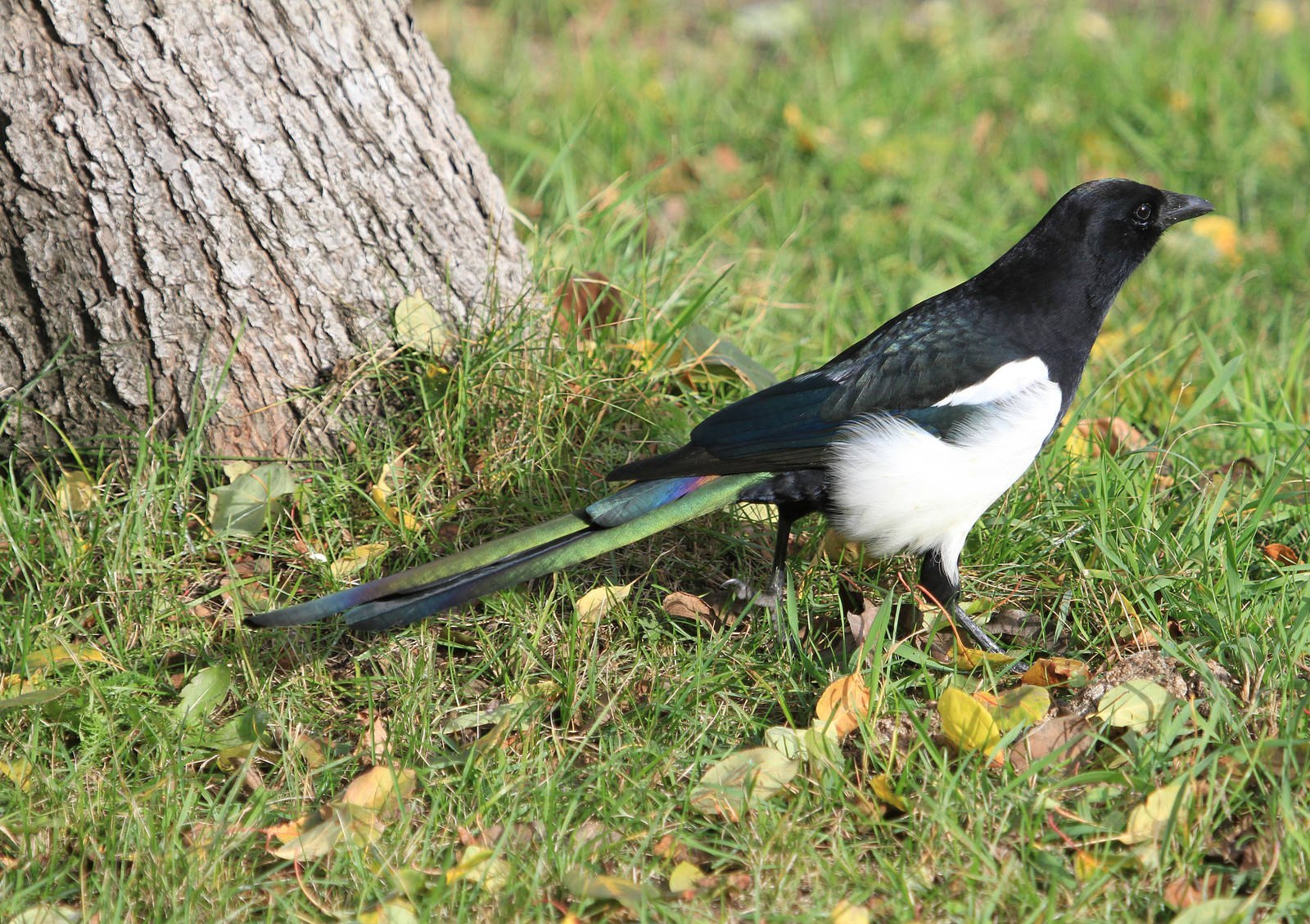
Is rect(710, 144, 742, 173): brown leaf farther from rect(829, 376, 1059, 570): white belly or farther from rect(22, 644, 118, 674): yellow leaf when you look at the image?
rect(22, 644, 118, 674): yellow leaf

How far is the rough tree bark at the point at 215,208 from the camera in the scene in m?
2.40

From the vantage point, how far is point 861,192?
411 cm

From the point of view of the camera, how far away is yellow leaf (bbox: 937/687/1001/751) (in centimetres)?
199

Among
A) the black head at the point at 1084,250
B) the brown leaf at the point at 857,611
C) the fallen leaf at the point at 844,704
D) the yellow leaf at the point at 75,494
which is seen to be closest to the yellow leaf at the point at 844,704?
the fallen leaf at the point at 844,704

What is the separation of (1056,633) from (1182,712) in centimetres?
34

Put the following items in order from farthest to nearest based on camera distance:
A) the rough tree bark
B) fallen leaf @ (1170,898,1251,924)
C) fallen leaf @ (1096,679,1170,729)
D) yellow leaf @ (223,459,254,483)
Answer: yellow leaf @ (223,459,254,483)
the rough tree bark
fallen leaf @ (1096,679,1170,729)
fallen leaf @ (1170,898,1251,924)

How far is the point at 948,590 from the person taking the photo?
2.38 meters

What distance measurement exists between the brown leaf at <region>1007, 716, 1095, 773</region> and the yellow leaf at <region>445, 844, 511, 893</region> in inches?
31.8

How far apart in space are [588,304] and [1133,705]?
4.99ft

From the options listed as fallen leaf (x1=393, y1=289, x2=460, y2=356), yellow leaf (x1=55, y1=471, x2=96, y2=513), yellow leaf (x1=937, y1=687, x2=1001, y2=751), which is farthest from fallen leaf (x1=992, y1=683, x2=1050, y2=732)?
yellow leaf (x1=55, y1=471, x2=96, y2=513)

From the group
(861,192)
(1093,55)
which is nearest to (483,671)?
(861,192)

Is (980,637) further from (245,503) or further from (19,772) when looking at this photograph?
(19,772)

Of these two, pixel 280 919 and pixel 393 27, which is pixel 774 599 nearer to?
pixel 280 919

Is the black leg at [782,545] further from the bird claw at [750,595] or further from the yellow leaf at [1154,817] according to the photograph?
the yellow leaf at [1154,817]
